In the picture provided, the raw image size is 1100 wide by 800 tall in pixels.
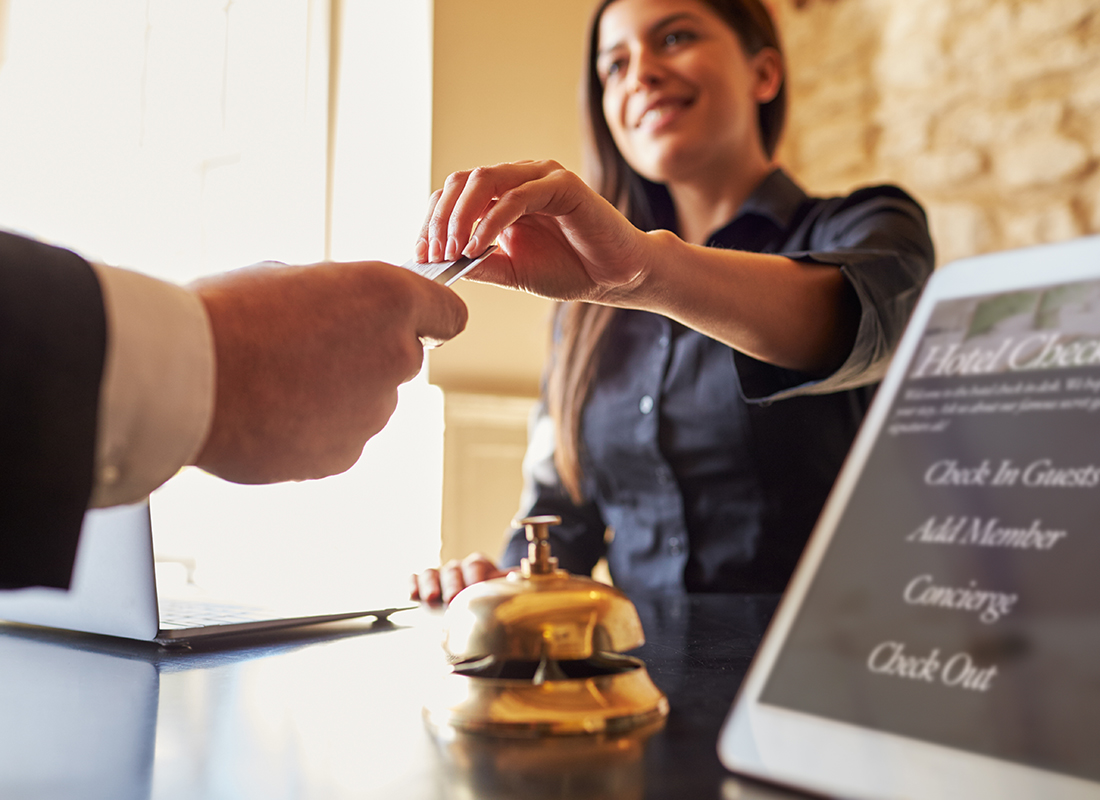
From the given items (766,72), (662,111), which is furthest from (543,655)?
(766,72)

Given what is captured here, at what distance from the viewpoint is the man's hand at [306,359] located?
0.46 meters

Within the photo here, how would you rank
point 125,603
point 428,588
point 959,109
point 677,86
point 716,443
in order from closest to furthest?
point 125,603 < point 428,588 < point 716,443 < point 677,86 < point 959,109

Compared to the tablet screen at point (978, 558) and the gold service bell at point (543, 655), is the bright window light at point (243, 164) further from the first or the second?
the tablet screen at point (978, 558)

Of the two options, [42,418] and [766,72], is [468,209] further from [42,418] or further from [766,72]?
[766,72]

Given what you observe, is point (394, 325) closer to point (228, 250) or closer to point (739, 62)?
point (739, 62)

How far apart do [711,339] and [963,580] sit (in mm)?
1095

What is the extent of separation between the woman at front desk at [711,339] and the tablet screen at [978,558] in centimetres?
47

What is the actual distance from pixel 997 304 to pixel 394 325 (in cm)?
30

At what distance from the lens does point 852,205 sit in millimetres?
1274

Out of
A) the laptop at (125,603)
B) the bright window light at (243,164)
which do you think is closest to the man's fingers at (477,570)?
the laptop at (125,603)

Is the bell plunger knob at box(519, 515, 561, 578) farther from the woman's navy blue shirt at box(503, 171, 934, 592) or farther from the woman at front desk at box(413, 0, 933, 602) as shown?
the woman's navy blue shirt at box(503, 171, 934, 592)

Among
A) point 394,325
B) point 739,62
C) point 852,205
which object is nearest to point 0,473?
point 394,325

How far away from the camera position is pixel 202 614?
0.75 metres

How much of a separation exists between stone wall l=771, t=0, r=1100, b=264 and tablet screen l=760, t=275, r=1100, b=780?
2161mm
